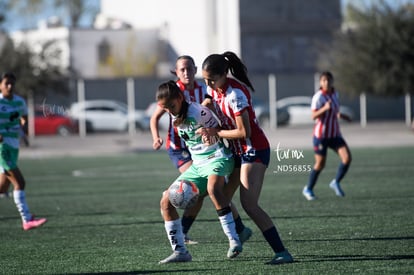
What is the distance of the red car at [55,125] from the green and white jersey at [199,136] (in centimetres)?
3293

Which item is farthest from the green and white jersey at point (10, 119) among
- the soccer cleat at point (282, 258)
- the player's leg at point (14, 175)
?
the soccer cleat at point (282, 258)

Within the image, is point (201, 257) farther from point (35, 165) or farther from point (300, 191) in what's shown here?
point (35, 165)

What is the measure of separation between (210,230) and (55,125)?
1242 inches

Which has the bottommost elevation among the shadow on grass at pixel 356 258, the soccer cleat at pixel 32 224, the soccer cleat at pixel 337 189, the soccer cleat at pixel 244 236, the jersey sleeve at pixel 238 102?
the soccer cleat at pixel 337 189

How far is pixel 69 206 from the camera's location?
1459 centimetres

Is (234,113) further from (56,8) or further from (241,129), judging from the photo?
(56,8)

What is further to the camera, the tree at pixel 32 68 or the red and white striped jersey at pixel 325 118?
the tree at pixel 32 68

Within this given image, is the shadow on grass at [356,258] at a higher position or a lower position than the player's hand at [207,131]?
lower

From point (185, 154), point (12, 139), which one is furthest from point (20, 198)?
point (185, 154)

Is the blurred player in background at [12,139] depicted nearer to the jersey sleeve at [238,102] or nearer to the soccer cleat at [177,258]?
the soccer cleat at [177,258]

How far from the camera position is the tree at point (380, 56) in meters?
37.1

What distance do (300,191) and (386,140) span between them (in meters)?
18.3

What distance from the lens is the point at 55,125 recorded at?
41562 millimetres

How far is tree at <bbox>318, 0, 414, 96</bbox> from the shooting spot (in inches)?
1459
